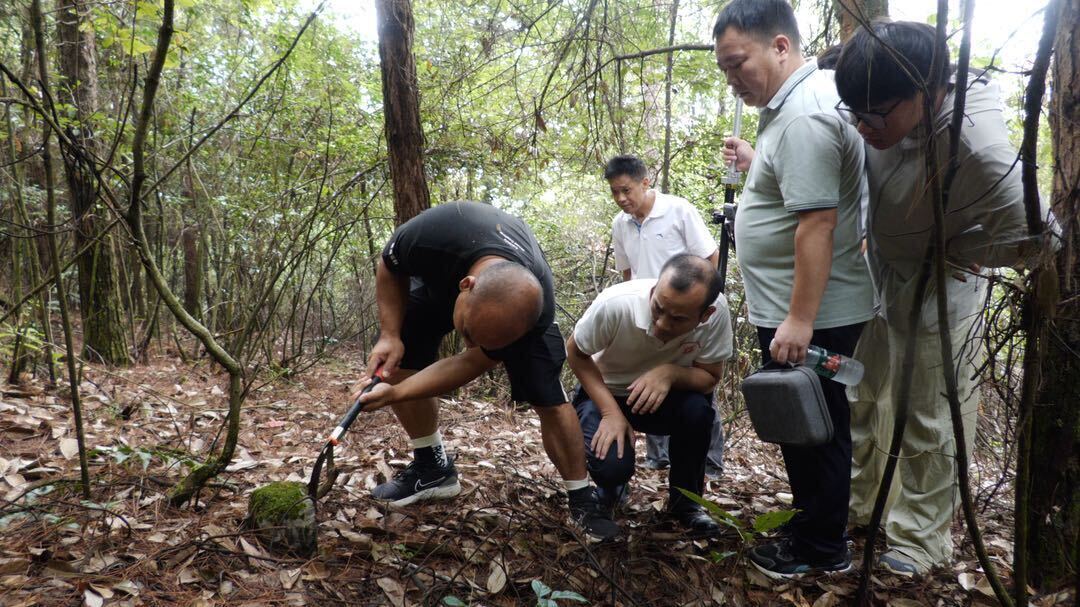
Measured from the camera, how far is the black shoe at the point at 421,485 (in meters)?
2.92

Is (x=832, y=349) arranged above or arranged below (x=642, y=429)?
above

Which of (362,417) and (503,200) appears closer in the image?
(362,417)

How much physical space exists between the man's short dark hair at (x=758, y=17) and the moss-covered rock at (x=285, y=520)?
2.21 metres

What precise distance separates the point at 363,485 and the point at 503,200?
4765mm

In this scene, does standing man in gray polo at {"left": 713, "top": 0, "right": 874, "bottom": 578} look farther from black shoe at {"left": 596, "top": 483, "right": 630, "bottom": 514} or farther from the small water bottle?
black shoe at {"left": 596, "top": 483, "right": 630, "bottom": 514}

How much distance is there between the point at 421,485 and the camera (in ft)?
9.70

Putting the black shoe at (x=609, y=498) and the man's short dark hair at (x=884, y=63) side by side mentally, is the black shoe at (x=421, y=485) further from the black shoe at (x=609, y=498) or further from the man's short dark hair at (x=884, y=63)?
the man's short dark hair at (x=884, y=63)

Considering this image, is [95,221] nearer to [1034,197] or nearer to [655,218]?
[655,218]

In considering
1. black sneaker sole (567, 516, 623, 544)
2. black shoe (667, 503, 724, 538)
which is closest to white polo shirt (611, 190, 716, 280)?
black shoe (667, 503, 724, 538)

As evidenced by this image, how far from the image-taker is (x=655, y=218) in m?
3.96

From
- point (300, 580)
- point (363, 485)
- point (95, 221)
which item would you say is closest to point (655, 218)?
point (363, 485)

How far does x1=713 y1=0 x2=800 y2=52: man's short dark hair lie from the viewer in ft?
7.37

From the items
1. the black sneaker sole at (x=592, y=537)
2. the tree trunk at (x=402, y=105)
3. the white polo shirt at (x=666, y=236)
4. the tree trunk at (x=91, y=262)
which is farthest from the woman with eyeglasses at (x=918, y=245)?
the tree trunk at (x=91, y=262)

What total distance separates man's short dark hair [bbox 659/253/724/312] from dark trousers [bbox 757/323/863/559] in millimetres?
261
